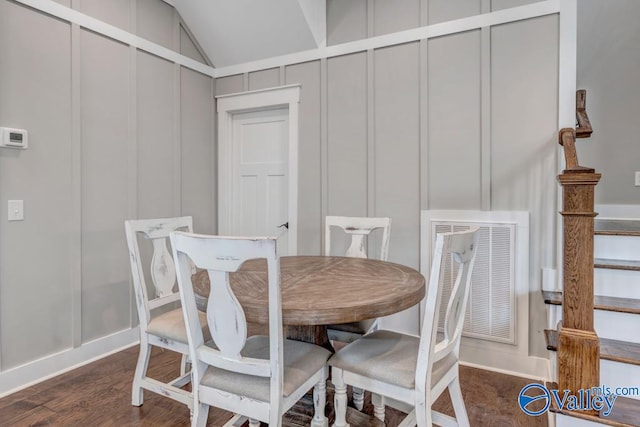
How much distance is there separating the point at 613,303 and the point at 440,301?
1232 millimetres

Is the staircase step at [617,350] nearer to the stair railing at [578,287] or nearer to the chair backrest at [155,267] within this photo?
the stair railing at [578,287]

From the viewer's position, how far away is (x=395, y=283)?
1580 mm

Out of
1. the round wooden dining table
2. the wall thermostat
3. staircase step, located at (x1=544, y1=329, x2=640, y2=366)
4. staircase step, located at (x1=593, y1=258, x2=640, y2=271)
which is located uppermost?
the wall thermostat

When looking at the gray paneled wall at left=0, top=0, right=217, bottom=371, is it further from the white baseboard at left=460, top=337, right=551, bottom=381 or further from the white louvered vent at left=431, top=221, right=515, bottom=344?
the white baseboard at left=460, top=337, right=551, bottom=381

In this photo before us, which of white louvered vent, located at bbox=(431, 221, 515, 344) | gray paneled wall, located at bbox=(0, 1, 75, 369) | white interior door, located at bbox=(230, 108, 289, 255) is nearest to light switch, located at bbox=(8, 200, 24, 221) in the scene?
gray paneled wall, located at bbox=(0, 1, 75, 369)

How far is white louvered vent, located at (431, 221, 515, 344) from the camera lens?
2.45 m

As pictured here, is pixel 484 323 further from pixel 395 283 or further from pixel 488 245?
pixel 395 283

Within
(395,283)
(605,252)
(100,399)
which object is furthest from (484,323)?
(100,399)

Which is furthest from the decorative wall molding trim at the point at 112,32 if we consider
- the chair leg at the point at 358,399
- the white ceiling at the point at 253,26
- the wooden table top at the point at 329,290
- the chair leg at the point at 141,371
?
the chair leg at the point at 358,399

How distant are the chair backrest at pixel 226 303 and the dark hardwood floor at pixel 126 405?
0.79 meters

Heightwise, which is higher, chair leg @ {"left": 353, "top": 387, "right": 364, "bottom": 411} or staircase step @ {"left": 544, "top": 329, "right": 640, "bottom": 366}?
staircase step @ {"left": 544, "top": 329, "right": 640, "bottom": 366}

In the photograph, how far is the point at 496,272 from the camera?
2488mm

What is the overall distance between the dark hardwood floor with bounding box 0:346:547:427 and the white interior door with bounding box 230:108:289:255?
1.51 metres

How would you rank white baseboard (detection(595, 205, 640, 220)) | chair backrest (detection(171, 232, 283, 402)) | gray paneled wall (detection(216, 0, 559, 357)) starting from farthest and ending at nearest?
white baseboard (detection(595, 205, 640, 220)) → gray paneled wall (detection(216, 0, 559, 357)) → chair backrest (detection(171, 232, 283, 402))
